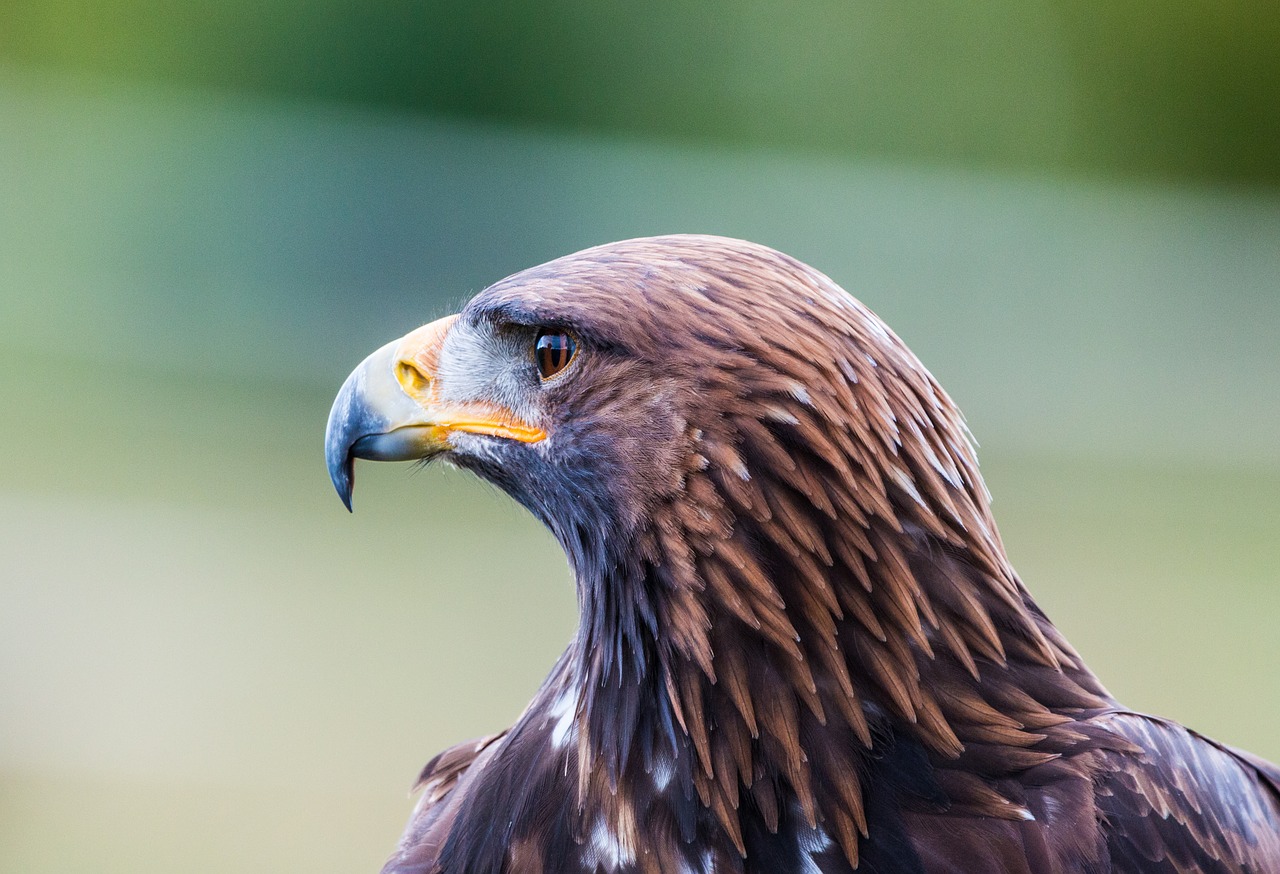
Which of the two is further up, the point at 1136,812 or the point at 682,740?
the point at 682,740

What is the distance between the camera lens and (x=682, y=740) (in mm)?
1051

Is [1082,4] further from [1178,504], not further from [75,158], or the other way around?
[75,158]

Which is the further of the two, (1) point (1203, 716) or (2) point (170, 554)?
(2) point (170, 554)

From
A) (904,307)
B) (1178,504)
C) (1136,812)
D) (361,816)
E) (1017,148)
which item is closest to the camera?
(1136,812)

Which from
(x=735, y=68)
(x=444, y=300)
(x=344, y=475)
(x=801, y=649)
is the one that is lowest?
(x=801, y=649)

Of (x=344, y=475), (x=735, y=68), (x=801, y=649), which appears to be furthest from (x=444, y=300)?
(x=801, y=649)

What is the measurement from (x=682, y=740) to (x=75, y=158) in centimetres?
695

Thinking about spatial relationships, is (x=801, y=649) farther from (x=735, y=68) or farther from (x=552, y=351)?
(x=735, y=68)

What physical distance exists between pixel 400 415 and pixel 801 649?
18.5 inches

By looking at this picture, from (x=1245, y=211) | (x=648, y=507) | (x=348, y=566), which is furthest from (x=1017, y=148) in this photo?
(x=648, y=507)

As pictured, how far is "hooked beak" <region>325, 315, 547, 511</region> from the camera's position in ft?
3.92

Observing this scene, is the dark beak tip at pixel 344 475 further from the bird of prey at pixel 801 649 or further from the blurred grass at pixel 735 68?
the blurred grass at pixel 735 68

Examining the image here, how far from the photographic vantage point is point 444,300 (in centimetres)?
607

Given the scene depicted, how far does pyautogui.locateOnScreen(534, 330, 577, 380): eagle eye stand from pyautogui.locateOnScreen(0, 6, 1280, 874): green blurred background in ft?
12.1
